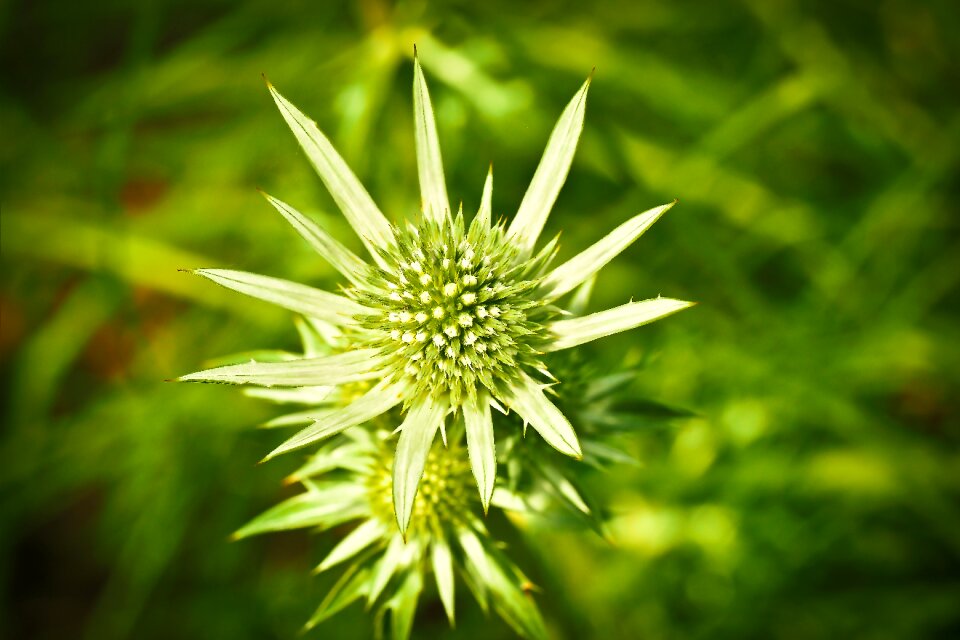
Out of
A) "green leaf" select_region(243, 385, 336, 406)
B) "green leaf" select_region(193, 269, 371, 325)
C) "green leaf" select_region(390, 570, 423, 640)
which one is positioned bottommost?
"green leaf" select_region(390, 570, 423, 640)

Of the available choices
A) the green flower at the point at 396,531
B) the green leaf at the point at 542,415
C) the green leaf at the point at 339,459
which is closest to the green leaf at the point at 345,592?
the green flower at the point at 396,531

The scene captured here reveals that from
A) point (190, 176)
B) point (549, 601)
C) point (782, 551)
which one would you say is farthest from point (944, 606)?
point (190, 176)

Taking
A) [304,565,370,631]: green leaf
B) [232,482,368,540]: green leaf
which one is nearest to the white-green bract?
[232,482,368,540]: green leaf

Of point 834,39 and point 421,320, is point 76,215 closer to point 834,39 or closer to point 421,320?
point 421,320

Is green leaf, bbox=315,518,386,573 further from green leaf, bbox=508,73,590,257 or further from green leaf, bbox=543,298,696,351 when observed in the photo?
green leaf, bbox=508,73,590,257

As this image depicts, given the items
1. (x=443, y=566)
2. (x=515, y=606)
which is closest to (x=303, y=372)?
(x=443, y=566)
